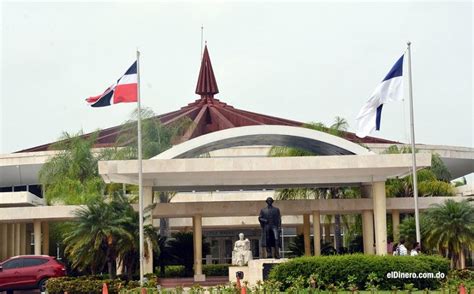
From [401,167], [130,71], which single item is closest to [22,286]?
[130,71]

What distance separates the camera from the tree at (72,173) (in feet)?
129

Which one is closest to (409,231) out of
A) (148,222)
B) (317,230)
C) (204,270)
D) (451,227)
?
(451,227)

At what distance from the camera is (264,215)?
84.4 ft

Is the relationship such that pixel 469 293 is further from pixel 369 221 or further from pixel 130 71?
pixel 369 221

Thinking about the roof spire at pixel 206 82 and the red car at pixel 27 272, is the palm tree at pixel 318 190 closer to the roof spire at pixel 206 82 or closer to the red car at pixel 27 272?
the red car at pixel 27 272

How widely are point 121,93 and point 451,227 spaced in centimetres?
1259

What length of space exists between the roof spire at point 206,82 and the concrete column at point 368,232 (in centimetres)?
2889

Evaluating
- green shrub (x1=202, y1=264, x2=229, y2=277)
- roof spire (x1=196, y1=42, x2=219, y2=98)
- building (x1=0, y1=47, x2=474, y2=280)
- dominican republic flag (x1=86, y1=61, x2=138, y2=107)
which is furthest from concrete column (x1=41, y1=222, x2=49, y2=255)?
roof spire (x1=196, y1=42, x2=219, y2=98)

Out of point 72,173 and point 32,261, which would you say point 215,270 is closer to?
point 72,173

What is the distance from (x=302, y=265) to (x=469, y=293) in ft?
20.5

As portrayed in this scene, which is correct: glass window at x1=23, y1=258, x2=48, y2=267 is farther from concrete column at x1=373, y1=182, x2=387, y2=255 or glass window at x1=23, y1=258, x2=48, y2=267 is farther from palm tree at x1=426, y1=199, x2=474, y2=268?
palm tree at x1=426, y1=199, x2=474, y2=268

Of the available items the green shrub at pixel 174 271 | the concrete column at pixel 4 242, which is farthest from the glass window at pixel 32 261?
the concrete column at pixel 4 242

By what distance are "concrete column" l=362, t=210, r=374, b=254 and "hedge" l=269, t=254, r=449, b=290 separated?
10217 mm

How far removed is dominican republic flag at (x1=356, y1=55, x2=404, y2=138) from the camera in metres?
27.4
